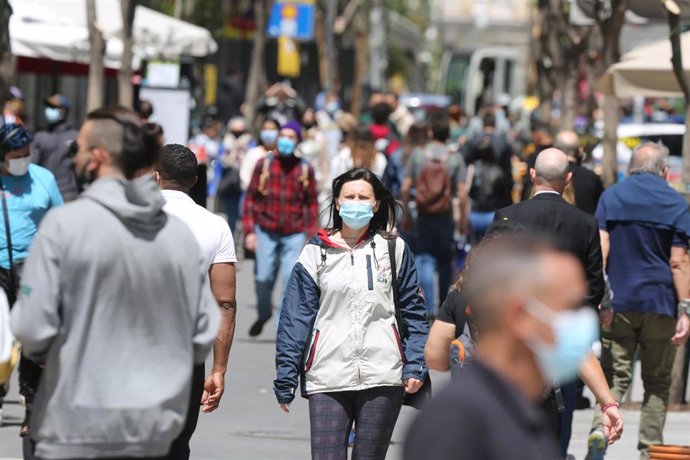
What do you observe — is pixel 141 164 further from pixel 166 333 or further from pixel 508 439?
pixel 508 439

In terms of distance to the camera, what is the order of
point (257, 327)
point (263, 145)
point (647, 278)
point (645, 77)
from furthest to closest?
point (263, 145), point (257, 327), point (645, 77), point (647, 278)

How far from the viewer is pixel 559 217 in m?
7.82

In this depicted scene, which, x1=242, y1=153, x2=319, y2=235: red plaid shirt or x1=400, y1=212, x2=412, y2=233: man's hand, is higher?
x1=242, y1=153, x2=319, y2=235: red plaid shirt

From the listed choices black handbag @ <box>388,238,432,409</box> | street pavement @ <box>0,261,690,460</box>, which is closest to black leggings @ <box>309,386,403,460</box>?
black handbag @ <box>388,238,432,409</box>

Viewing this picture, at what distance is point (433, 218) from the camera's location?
588 inches

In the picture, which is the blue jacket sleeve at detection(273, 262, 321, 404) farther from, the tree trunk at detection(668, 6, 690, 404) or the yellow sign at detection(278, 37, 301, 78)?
the yellow sign at detection(278, 37, 301, 78)

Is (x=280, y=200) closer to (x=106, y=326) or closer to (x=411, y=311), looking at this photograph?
(x=411, y=311)

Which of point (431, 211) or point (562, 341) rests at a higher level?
point (562, 341)

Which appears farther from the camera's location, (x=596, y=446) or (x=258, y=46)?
(x=258, y=46)

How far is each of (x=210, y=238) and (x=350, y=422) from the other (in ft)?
3.18

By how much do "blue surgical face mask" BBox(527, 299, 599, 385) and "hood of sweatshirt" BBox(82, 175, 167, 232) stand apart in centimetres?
155

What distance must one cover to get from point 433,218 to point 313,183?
165 cm

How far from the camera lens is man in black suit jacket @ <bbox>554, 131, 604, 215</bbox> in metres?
11.6

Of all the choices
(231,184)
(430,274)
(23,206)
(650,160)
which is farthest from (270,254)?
(231,184)
